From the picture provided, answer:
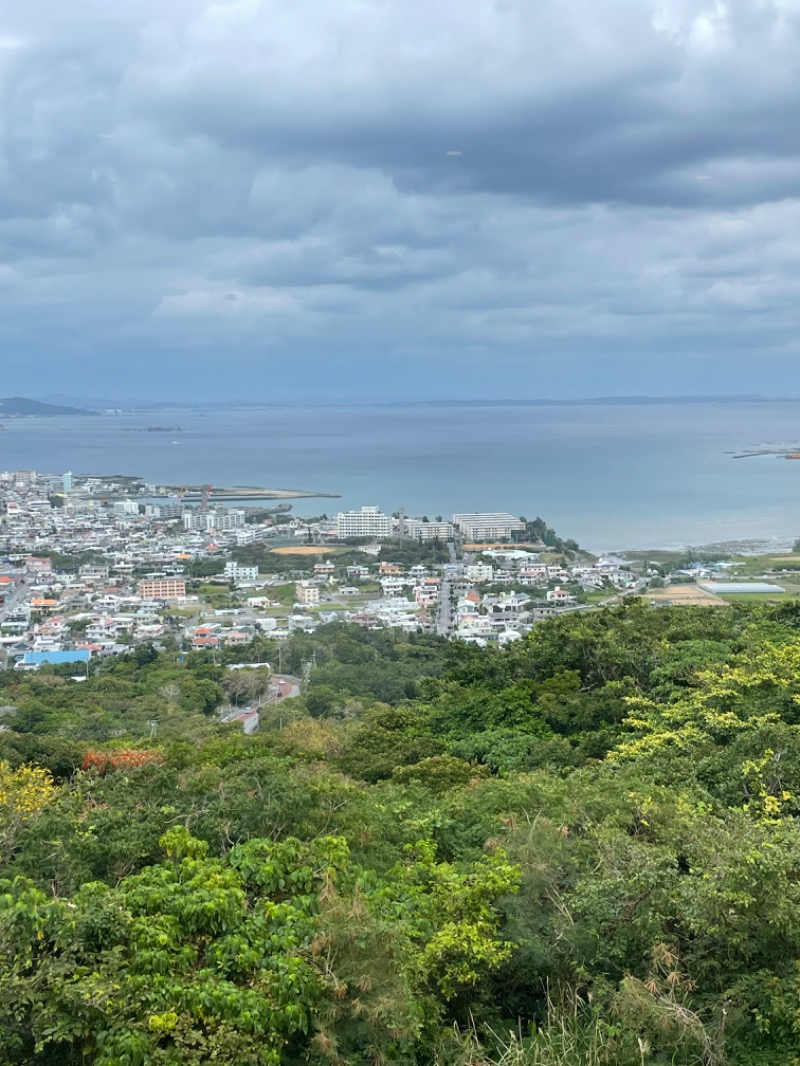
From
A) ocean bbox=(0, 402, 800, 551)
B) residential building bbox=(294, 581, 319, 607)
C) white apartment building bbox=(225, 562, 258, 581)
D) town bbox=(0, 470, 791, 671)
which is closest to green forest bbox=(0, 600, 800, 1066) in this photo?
town bbox=(0, 470, 791, 671)

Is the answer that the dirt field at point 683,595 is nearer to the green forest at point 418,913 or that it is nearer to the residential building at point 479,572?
the residential building at point 479,572

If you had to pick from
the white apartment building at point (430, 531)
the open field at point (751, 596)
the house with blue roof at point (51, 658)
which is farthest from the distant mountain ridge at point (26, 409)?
the open field at point (751, 596)

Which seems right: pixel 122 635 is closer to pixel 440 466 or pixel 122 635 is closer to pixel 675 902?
pixel 675 902

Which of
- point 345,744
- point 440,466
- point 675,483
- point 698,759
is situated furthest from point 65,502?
point 698,759

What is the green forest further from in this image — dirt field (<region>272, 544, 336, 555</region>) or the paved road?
dirt field (<region>272, 544, 336, 555</region>)

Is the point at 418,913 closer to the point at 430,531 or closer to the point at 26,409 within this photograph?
the point at 430,531

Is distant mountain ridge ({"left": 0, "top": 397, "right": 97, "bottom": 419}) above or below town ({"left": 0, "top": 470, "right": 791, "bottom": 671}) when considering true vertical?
above
